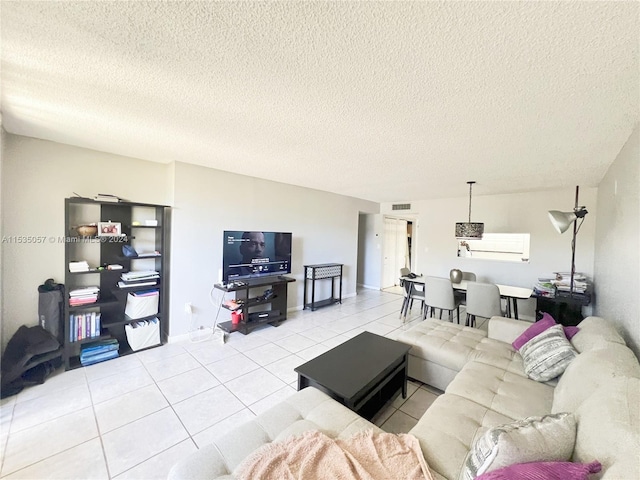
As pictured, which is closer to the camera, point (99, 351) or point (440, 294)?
point (99, 351)

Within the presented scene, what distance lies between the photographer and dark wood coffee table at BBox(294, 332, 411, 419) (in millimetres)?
1816

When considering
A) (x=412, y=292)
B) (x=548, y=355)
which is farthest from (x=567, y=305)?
(x=548, y=355)

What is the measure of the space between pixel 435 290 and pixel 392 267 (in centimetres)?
337

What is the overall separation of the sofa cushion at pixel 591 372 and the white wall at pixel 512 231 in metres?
3.74

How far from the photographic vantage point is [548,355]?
6.14ft

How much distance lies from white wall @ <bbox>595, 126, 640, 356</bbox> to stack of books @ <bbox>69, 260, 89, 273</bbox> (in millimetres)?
4710

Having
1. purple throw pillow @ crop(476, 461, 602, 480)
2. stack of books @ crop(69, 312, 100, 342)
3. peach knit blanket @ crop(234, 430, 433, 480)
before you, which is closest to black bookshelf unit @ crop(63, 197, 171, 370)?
stack of books @ crop(69, 312, 100, 342)

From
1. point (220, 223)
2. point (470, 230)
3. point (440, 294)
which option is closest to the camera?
point (220, 223)

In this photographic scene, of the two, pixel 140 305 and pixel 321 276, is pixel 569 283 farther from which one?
pixel 140 305

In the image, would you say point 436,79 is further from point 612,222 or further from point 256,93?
point 612,222

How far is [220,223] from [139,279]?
1.20 metres

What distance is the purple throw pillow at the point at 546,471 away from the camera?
0.85 metres

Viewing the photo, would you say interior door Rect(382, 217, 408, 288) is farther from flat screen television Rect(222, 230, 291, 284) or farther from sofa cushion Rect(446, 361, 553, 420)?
sofa cushion Rect(446, 361, 553, 420)

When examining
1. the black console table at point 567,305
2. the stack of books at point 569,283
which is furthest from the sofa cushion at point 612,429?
the stack of books at point 569,283
